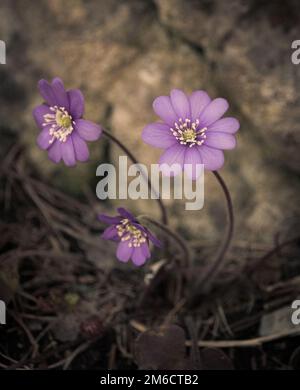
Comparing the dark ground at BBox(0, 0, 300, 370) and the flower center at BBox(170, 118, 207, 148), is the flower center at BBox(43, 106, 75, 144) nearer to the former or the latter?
the flower center at BBox(170, 118, 207, 148)

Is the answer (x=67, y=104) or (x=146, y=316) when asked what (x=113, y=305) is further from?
(x=67, y=104)
